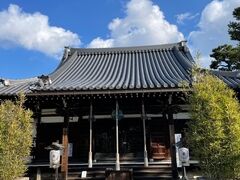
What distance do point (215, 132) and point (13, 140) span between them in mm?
6193

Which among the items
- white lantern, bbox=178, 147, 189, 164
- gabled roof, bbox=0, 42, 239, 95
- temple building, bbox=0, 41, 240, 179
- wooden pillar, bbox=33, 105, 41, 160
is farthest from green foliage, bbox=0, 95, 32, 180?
white lantern, bbox=178, 147, 189, 164

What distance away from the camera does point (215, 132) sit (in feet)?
30.8

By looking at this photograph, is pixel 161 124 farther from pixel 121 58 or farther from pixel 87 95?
pixel 121 58

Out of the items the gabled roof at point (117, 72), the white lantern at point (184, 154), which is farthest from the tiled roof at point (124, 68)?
the white lantern at point (184, 154)

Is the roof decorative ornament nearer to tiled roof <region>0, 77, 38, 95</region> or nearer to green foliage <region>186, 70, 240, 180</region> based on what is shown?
tiled roof <region>0, 77, 38, 95</region>

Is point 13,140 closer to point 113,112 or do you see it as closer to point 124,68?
point 113,112

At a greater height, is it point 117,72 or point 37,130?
point 117,72

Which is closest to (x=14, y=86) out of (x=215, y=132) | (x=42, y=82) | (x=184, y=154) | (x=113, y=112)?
(x=42, y=82)

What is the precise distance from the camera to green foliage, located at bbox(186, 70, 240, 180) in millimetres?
9320

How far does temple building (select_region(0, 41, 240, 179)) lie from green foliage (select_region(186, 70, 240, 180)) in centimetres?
279

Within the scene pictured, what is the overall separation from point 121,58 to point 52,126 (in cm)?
804

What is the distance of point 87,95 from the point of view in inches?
540

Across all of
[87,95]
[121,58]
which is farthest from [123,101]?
[121,58]

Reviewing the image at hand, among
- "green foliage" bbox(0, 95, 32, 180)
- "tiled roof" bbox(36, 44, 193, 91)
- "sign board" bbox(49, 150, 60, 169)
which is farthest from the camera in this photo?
"tiled roof" bbox(36, 44, 193, 91)
